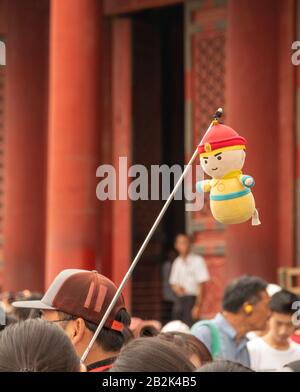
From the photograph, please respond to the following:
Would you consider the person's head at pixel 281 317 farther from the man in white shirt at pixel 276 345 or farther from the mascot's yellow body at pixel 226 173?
the mascot's yellow body at pixel 226 173

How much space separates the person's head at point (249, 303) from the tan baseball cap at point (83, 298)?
2.71 metres

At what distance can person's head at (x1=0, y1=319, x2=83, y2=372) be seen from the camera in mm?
3182

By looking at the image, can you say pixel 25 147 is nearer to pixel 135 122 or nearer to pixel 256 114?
pixel 135 122

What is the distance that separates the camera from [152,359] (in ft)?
11.0

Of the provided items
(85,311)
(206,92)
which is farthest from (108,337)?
(206,92)

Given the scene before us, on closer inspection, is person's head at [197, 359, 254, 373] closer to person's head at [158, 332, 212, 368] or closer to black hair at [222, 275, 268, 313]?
person's head at [158, 332, 212, 368]

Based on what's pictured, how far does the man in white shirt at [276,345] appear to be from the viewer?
7.15m

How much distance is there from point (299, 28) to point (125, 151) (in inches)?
119

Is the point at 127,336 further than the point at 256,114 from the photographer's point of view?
No

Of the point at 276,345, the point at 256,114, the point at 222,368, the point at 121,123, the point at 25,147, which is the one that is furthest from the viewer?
the point at 25,147

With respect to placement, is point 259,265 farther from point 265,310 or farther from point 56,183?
point 265,310

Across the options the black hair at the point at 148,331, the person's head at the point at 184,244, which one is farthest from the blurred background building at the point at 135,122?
the black hair at the point at 148,331

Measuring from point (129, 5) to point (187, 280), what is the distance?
349cm
